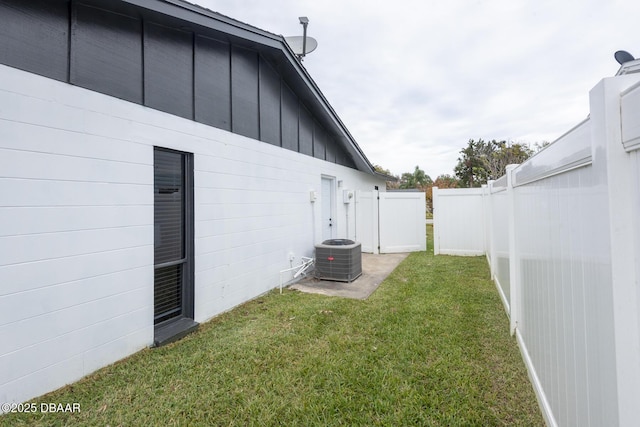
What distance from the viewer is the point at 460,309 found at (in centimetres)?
448

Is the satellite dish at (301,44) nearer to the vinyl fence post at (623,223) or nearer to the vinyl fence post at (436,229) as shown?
the vinyl fence post at (436,229)

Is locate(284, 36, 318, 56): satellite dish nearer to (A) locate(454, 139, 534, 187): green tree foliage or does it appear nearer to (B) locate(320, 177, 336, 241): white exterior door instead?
(B) locate(320, 177, 336, 241): white exterior door

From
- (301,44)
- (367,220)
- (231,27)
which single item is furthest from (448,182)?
(231,27)

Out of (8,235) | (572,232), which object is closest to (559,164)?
(572,232)

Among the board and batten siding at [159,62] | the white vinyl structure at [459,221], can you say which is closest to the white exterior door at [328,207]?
the board and batten siding at [159,62]

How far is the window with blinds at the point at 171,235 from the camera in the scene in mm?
3734

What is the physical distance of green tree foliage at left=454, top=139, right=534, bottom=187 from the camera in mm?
21719

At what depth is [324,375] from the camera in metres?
2.89

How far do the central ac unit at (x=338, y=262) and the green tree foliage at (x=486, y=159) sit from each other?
738 inches

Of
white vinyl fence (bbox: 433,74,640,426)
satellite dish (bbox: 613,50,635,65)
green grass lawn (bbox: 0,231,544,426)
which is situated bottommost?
green grass lawn (bbox: 0,231,544,426)

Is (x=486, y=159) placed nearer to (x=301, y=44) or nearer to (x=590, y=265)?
(x=301, y=44)

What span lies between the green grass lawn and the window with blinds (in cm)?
53

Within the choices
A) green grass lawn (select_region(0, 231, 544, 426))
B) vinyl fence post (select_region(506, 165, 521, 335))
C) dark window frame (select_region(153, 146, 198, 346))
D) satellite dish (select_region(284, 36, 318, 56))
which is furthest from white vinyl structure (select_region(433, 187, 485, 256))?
dark window frame (select_region(153, 146, 198, 346))

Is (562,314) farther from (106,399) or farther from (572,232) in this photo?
(106,399)
